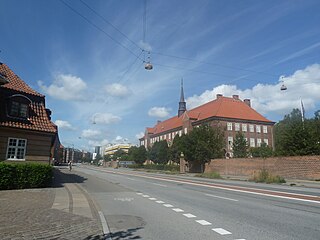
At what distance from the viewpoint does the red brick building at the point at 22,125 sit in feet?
64.2

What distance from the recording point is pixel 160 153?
79.8m

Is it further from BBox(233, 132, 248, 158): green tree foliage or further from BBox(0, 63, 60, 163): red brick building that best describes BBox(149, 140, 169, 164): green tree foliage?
BBox(0, 63, 60, 163): red brick building

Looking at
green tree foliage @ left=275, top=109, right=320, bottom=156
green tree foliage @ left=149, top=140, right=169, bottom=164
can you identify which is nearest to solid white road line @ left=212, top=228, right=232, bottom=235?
green tree foliage @ left=275, top=109, right=320, bottom=156

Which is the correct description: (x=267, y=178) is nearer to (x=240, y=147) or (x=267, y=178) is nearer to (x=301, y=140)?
(x=301, y=140)

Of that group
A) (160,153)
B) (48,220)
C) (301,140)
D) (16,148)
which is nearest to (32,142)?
(16,148)

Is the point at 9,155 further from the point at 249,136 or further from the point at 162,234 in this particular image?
the point at 249,136

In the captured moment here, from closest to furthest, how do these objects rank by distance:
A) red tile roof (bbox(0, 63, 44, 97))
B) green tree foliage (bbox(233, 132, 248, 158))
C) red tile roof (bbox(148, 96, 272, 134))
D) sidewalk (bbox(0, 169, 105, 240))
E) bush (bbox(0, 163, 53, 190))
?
1. sidewalk (bbox(0, 169, 105, 240))
2. bush (bbox(0, 163, 53, 190))
3. red tile roof (bbox(0, 63, 44, 97))
4. green tree foliage (bbox(233, 132, 248, 158))
5. red tile roof (bbox(148, 96, 272, 134))

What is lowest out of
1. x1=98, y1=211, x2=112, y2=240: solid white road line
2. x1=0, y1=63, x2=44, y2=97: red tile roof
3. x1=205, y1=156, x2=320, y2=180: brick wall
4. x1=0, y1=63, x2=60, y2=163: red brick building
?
x1=98, y1=211, x2=112, y2=240: solid white road line

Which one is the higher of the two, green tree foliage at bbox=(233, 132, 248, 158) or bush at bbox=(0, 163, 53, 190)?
green tree foliage at bbox=(233, 132, 248, 158)

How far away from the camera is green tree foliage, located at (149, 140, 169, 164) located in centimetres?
7888

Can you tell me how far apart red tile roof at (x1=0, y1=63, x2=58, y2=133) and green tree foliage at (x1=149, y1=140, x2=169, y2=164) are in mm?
56020

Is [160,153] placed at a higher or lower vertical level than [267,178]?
higher

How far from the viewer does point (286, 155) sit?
1395 inches

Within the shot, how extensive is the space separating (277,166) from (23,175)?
28.6 m
